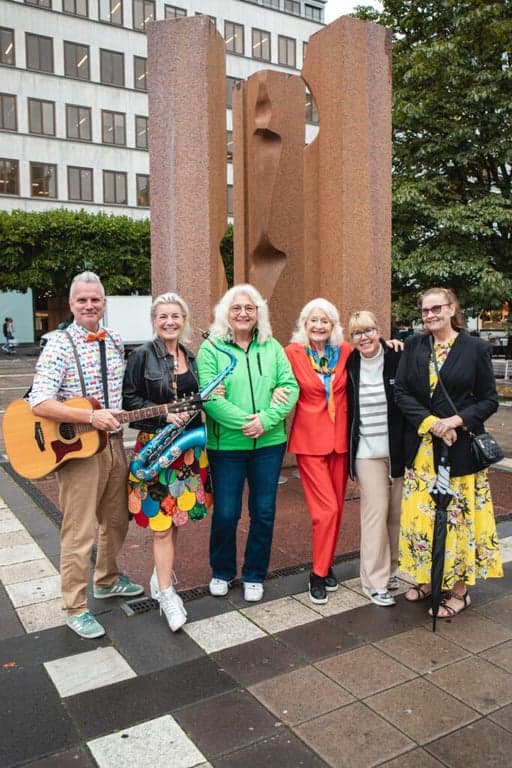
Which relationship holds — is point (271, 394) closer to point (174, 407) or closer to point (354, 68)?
point (174, 407)

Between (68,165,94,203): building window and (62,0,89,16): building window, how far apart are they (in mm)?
9271

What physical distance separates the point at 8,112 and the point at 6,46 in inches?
148

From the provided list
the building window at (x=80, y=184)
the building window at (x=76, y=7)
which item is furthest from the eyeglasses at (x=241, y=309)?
the building window at (x=76, y=7)

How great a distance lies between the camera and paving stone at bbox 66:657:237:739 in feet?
10.2

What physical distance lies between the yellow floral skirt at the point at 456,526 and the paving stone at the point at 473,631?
0.22 m

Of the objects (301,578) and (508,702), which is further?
(301,578)

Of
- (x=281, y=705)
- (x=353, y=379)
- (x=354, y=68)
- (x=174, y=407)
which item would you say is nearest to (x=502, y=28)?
(x=354, y=68)

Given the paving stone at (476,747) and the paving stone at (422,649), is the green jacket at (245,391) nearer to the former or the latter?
the paving stone at (422,649)

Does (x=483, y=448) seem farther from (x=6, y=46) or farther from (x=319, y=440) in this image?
(x=6, y=46)

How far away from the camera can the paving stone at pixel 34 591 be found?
179 inches

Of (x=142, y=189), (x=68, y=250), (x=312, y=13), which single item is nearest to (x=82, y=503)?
(x=68, y=250)

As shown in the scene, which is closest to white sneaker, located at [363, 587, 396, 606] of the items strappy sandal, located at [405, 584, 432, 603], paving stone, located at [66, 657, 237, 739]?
strappy sandal, located at [405, 584, 432, 603]

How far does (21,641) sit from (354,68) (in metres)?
5.89

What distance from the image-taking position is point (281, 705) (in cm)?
320
